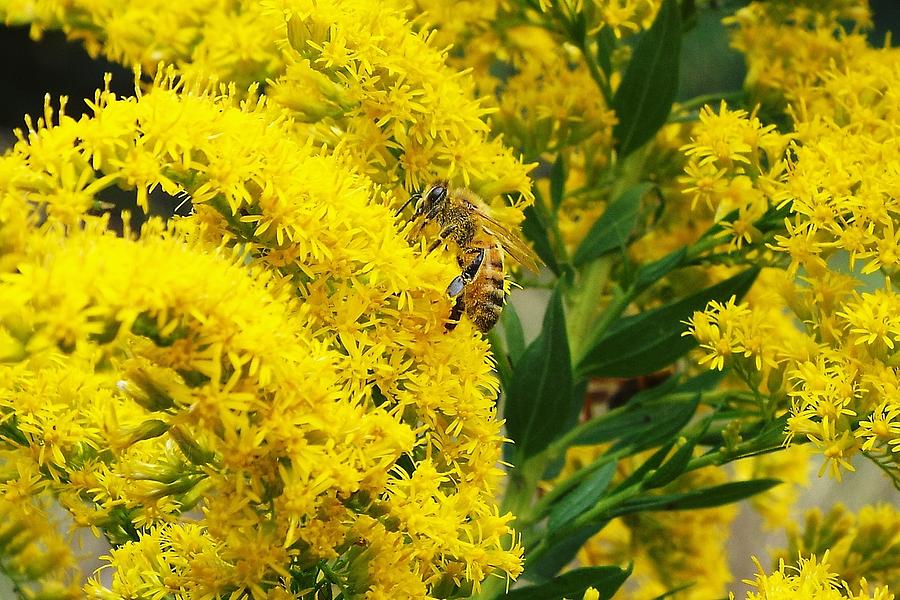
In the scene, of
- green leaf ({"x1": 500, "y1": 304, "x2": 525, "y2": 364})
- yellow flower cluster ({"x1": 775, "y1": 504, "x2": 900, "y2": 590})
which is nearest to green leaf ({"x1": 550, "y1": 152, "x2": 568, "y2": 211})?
green leaf ({"x1": 500, "y1": 304, "x2": 525, "y2": 364})

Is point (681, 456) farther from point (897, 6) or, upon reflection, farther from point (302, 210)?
point (897, 6)

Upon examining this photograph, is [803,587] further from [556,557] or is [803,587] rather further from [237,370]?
[237,370]

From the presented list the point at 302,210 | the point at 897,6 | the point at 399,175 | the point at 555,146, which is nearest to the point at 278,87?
the point at 399,175

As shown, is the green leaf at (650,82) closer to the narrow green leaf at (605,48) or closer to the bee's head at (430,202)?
the narrow green leaf at (605,48)

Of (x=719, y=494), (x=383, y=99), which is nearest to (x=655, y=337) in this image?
(x=719, y=494)

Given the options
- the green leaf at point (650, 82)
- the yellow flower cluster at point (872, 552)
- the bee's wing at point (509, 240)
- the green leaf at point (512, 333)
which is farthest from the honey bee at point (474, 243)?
the yellow flower cluster at point (872, 552)
